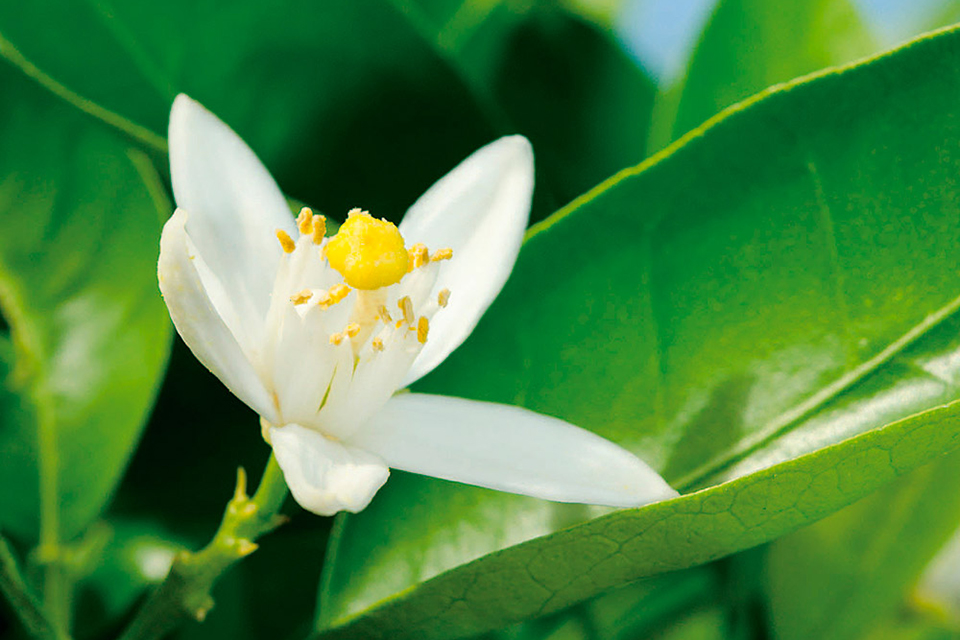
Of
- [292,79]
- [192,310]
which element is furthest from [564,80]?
[192,310]

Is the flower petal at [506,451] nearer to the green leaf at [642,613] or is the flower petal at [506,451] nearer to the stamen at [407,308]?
the stamen at [407,308]

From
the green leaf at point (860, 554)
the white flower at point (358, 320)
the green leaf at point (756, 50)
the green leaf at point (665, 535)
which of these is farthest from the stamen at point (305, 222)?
the green leaf at point (860, 554)

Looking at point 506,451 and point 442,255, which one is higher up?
point 442,255

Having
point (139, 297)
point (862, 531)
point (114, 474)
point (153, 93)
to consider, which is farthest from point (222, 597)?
point (862, 531)

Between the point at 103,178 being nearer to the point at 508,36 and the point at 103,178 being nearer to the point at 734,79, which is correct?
the point at 508,36

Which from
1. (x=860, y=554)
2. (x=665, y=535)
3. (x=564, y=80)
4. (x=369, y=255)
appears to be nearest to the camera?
(x=665, y=535)

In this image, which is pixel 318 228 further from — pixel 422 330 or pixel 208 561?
pixel 208 561

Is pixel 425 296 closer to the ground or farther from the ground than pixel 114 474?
farther from the ground
